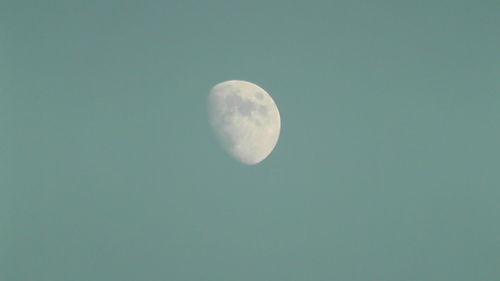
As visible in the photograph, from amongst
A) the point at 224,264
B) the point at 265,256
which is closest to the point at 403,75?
the point at 265,256

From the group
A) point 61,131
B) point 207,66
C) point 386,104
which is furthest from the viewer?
point 386,104

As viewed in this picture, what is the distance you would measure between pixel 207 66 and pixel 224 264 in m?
1.09

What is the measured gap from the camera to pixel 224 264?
2.37 meters

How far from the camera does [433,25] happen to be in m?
2.71

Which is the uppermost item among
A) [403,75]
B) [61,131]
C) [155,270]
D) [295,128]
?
[403,75]

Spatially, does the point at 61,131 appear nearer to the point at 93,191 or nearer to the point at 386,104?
the point at 93,191

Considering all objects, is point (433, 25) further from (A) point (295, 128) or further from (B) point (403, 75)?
(A) point (295, 128)

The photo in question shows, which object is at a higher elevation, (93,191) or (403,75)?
(403,75)

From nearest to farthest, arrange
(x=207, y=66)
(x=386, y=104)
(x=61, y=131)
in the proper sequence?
(x=61, y=131) < (x=207, y=66) < (x=386, y=104)

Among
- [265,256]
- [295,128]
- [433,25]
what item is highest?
[433,25]

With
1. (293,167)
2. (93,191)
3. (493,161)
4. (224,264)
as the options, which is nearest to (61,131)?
(93,191)

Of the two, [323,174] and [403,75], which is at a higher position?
[403,75]

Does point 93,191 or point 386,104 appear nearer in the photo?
point 93,191

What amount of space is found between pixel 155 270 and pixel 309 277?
856 mm
